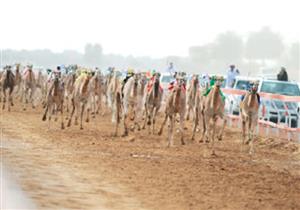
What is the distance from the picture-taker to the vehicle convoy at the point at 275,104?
940 inches

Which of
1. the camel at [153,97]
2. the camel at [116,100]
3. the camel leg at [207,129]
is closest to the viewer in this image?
the camel leg at [207,129]

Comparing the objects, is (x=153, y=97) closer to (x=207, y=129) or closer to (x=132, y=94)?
(x=132, y=94)

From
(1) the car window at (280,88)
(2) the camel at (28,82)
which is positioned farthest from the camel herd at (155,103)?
(2) the camel at (28,82)

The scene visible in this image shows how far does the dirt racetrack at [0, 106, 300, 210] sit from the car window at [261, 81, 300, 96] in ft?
18.8

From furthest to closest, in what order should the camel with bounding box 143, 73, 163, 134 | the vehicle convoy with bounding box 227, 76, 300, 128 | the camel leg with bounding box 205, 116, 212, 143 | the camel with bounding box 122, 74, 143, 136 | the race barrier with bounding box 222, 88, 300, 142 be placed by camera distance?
the camel with bounding box 143, 73, 163, 134 → the camel with bounding box 122, 74, 143, 136 → the vehicle convoy with bounding box 227, 76, 300, 128 → the race barrier with bounding box 222, 88, 300, 142 → the camel leg with bounding box 205, 116, 212, 143

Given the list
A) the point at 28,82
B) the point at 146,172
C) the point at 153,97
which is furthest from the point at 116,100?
the point at 28,82

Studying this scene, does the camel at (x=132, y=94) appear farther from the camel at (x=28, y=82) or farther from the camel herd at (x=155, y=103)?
the camel at (x=28, y=82)

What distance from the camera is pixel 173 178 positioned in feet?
46.1

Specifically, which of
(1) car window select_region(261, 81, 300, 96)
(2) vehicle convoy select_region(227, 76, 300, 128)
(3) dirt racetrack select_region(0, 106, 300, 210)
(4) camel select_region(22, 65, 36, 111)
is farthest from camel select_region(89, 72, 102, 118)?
(1) car window select_region(261, 81, 300, 96)

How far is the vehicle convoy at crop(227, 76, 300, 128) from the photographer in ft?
78.3

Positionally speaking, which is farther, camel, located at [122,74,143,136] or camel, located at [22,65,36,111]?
camel, located at [22,65,36,111]

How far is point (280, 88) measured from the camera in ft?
94.1

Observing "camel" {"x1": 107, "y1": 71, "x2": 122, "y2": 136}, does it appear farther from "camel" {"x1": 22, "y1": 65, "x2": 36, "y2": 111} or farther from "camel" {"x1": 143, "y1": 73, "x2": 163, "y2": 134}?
"camel" {"x1": 22, "y1": 65, "x2": 36, "y2": 111}

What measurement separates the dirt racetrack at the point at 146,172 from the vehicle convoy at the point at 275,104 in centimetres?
135
